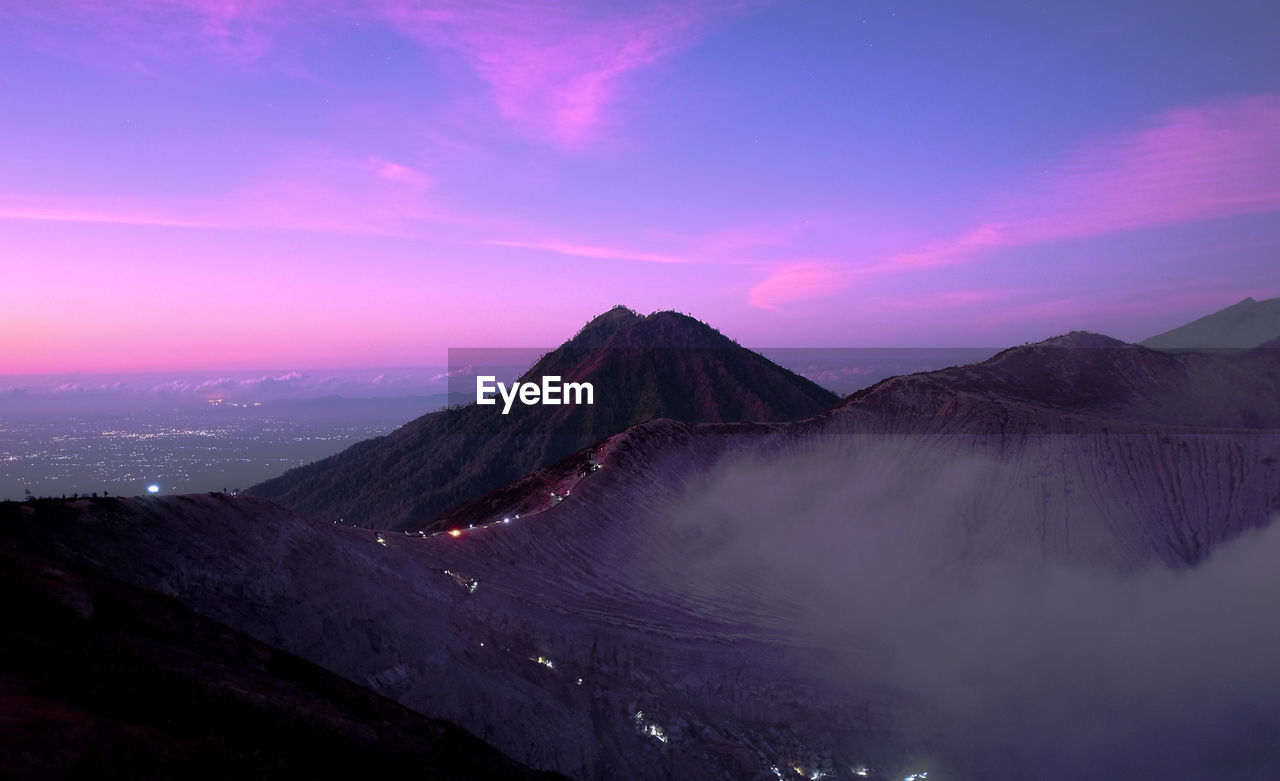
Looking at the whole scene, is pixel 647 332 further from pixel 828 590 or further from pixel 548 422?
pixel 828 590

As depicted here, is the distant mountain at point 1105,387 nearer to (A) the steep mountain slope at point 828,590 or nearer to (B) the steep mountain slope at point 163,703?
(A) the steep mountain slope at point 828,590

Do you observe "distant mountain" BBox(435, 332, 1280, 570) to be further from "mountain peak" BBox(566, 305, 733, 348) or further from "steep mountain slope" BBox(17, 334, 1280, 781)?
"mountain peak" BBox(566, 305, 733, 348)

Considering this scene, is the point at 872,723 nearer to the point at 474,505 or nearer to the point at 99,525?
the point at 99,525

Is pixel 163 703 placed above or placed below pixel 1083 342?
below

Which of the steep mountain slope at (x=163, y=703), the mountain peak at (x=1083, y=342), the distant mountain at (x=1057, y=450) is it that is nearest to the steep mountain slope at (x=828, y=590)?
the distant mountain at (x=1057, y=450)

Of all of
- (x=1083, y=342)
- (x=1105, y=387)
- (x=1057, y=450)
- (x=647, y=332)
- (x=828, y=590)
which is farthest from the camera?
(x=647, y=332)

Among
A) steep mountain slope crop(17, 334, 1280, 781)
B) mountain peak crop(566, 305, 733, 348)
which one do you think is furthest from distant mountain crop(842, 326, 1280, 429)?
mountain peak crop(566, 305, 733, 348)

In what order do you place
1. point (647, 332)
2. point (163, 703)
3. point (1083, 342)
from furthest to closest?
1. point (647, 332)
2. point (1083, 342)
3. point (163, 703)

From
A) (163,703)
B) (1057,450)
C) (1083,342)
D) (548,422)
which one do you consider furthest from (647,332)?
(163,703)
